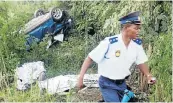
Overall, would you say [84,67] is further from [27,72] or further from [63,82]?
[27,72]

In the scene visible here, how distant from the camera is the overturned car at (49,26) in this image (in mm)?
6691

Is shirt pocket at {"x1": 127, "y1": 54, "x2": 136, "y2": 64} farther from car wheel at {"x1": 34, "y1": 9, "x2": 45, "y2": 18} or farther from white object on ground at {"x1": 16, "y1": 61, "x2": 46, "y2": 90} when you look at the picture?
car wheel at {"x1": 34, "y1": 9, "x2": 45, "y2": 18}

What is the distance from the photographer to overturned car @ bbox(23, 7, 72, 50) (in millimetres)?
6691

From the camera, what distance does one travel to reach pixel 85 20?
6891 mm

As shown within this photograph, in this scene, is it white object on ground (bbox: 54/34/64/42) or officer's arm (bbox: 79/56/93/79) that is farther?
white object on ground (bbox: 54/34/64/42)

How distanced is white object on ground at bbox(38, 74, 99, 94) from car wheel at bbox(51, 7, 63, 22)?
3.42ft

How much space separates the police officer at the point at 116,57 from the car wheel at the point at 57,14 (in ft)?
7.79

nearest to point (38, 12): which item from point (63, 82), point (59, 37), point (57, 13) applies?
point (57, 13)

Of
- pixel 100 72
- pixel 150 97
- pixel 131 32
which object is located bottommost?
pixel 150 97

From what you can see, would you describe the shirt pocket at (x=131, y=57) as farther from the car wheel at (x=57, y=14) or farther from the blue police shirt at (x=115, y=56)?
the car wheel at (x=57, y=14)

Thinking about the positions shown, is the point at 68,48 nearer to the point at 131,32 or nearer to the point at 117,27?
the point at 117,27

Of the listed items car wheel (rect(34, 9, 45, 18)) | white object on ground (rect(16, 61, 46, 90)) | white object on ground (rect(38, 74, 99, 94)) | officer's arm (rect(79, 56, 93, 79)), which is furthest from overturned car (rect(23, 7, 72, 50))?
officer's arm (rect(79, 56, 93, 79))

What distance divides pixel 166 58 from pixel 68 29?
2.25 m

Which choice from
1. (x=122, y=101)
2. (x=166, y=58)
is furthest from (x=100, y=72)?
(x=166, y=58)
